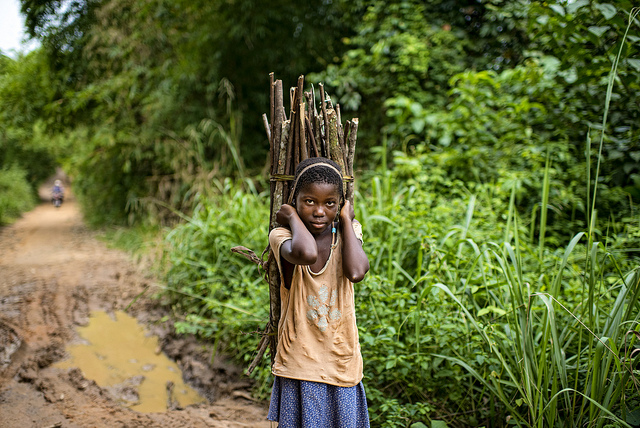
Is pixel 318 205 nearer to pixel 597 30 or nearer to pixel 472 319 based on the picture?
pixel 472 319

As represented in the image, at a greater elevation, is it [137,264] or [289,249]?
[289,249]

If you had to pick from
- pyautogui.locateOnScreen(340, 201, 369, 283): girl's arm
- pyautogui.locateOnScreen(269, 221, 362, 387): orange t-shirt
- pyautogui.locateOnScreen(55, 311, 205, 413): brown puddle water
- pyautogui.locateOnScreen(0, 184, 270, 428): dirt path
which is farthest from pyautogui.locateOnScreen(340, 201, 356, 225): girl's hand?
pyautogui.locateOnScreen(55, 311, 205, 413): brown puddle water

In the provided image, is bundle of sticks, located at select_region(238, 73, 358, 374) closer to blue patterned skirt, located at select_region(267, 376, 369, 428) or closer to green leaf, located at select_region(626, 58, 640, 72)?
blue patterned skirt, located at select_region(267, 376, 369, 428)

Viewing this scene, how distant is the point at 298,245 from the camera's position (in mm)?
1624

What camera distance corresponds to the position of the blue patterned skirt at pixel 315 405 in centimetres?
171

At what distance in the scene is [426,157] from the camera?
168 inches

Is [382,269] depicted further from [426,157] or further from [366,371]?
[426,157]

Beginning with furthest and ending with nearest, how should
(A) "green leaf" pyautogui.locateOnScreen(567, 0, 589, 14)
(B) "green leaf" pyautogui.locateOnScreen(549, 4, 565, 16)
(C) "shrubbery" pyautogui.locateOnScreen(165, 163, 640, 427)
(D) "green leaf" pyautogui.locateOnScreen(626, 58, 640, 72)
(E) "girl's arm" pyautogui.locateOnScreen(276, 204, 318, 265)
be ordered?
(B) "green leaf" pyautogui.locateOnScreen(549, 4, 565, 16) < (A) "green leaf" pyautogui.locateOnScreen(567, 0, 589, 14) < (D) "green leaf" pyautogui.locateOnScreen(626, 58, 640, 72) < (C) "shrubbery" pyautogui.locateOnScreen(165, 163, 640, 427) < (E) "girl's arm" pyautogui.locateOnScreen(276, 204, 318, 265)

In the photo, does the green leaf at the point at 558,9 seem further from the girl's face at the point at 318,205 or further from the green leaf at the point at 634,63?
the girl's face at the point at 318,205

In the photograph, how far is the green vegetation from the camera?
7.21 ft

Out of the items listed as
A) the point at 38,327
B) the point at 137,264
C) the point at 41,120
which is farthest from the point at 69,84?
Answer: the point at 38,327

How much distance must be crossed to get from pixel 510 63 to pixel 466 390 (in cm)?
486

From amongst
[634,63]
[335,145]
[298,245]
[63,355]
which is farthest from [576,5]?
[63,355]

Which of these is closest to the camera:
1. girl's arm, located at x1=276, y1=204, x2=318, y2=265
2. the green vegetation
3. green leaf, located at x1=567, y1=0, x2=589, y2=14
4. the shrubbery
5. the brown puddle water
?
girl's arm, located at x1=276, y1=204, x2=318, y2=265
